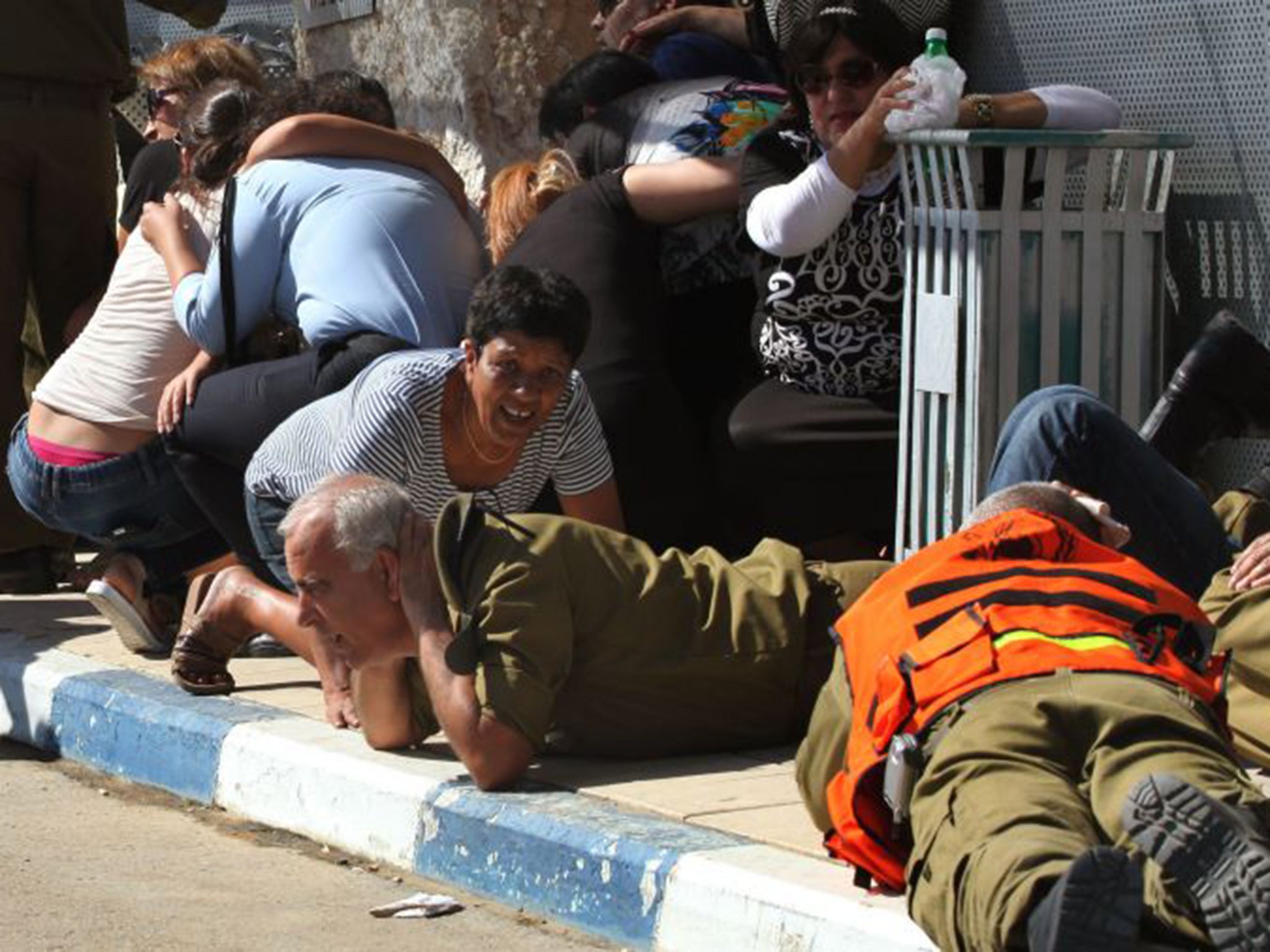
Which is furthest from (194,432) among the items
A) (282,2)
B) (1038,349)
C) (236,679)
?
(282,2)

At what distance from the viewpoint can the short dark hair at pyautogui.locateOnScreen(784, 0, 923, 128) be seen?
618 cm

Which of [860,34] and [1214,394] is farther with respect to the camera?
[860,34]

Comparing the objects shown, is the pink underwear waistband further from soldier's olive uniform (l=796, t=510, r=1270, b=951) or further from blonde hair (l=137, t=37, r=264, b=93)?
soldier's olive uniform (l=796, t=510, r=1270, b=951)

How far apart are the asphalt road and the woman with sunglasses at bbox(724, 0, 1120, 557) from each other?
1505 mm

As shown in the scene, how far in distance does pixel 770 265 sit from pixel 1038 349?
870 mm

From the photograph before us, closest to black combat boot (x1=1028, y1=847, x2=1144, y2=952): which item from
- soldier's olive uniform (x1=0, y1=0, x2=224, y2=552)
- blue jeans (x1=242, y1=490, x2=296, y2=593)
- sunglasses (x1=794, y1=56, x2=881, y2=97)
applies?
sunglasses (x1=794, y1=56, x2=881, y2=97)

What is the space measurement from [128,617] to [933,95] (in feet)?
8.72

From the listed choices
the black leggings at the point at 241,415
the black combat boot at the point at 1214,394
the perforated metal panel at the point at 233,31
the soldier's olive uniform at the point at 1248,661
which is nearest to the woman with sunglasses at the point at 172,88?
the perforated metal panel at the point at 233,31

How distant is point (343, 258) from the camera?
22.1ft

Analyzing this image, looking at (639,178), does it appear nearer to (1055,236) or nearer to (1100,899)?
(1055,236)

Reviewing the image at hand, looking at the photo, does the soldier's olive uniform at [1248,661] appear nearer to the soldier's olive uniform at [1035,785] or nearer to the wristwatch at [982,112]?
the soldier's olive uniform at [1035,785]

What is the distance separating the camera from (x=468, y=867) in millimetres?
5113

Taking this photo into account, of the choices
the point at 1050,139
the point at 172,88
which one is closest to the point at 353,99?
the point at 172,88

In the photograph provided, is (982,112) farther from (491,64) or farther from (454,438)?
(491,64)
